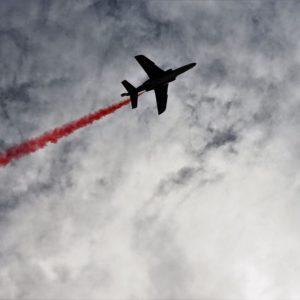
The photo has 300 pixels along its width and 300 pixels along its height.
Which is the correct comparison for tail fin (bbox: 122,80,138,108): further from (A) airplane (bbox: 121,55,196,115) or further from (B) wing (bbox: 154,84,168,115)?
(B) wing (bbox: 154,84,168,115)

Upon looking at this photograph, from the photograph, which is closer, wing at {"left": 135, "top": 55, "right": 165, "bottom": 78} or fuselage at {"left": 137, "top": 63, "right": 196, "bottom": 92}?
fuselage at {"left": 137, "top": 63, "right": 196, "bottom": 92}

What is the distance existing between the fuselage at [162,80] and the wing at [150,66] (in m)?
1.24

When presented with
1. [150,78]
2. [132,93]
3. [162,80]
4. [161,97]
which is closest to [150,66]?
[150,78]

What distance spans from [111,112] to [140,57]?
678 inches

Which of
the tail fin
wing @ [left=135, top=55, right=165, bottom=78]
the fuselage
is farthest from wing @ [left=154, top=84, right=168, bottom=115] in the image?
the tail fin

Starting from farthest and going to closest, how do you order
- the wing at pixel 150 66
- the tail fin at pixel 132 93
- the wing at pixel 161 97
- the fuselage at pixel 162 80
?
the wing at pixel 161 97, the wing at pixel 150 66, the fuselage at pixel 162 80, the tail fin at pixel 132 93

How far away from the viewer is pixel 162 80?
318ft

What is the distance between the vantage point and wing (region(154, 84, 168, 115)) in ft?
333

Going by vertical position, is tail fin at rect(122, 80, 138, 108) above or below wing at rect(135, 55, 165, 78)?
below

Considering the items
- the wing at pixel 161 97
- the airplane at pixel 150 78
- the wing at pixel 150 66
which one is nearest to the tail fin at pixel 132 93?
the airplane at pixel 150 78

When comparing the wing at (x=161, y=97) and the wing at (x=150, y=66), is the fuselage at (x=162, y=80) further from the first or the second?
the wing at (x=161, y=97)

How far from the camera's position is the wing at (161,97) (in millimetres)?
101562

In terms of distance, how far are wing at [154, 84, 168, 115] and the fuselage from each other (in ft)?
10.2

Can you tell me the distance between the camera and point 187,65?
99438 mm
